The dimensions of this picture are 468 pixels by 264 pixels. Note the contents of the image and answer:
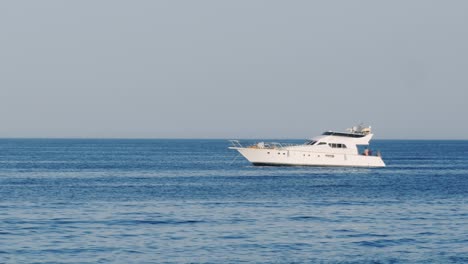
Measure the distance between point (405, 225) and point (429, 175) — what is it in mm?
53608

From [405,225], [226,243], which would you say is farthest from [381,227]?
[226,243]

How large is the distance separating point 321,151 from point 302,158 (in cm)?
241

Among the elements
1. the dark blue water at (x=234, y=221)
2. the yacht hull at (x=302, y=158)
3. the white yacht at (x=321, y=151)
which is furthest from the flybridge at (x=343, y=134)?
the dark blue water at (x=234, y=221)

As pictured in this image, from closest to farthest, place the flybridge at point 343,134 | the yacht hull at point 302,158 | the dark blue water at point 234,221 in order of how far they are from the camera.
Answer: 1. the dark blue water at point 234,221
2. the flybridge at point 343,134
3. the yacht hull at point 302,158

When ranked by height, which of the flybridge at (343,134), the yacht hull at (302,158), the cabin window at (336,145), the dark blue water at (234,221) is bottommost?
the dark blue water at (234,221)

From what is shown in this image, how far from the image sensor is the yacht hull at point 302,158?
102m

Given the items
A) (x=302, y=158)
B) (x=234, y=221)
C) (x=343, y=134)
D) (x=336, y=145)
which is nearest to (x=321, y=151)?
(x=336, y=145)

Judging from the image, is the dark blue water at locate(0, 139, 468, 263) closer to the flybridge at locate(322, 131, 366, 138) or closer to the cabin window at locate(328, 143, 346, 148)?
the flybridge at locate(322, 131, 366, 138)

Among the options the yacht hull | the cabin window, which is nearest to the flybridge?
the cabin window

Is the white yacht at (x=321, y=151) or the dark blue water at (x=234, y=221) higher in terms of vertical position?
the white yacht at (x=321, y=151)

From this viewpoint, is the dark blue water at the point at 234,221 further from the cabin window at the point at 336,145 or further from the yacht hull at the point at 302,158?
the cabin window at the point at 336,145

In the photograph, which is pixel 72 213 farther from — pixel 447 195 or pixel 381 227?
pixel 447 195

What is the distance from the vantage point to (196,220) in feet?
161

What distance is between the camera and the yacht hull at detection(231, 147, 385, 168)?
102m
